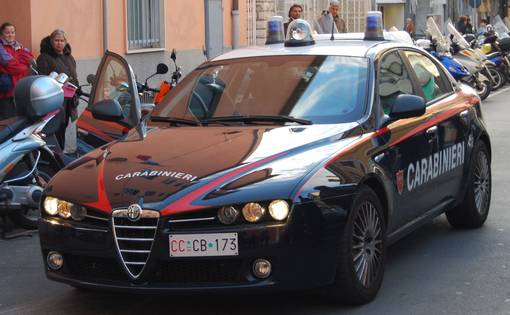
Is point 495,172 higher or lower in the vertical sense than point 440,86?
lower

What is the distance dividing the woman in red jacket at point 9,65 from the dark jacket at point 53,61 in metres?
0.30

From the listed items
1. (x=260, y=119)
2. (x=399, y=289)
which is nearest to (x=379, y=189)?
(x=399, y=289)

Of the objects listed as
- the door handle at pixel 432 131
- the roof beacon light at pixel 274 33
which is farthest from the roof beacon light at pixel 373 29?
the door handle at pixel 432 131

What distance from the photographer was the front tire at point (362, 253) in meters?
5.94

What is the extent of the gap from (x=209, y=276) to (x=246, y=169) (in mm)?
604

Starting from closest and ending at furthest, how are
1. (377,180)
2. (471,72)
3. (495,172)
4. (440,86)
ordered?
(377,180) → (440,86) → (495,172) → (471,72)

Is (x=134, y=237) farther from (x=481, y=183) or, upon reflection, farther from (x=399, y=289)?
(x=481, y=183)

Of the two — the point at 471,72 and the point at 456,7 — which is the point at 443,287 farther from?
the point at 456,7

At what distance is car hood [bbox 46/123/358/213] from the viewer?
224 inches

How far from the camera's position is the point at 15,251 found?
8352 millimetres

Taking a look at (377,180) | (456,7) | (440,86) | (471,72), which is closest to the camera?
(377,180)

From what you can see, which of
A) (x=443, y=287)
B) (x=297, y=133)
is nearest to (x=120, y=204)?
(x=297, y=133)

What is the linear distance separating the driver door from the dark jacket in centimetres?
360

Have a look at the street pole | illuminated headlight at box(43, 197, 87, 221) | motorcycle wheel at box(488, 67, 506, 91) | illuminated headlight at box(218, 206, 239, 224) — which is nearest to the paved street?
illuminated headlight at box(43, 197, 87, 221)
